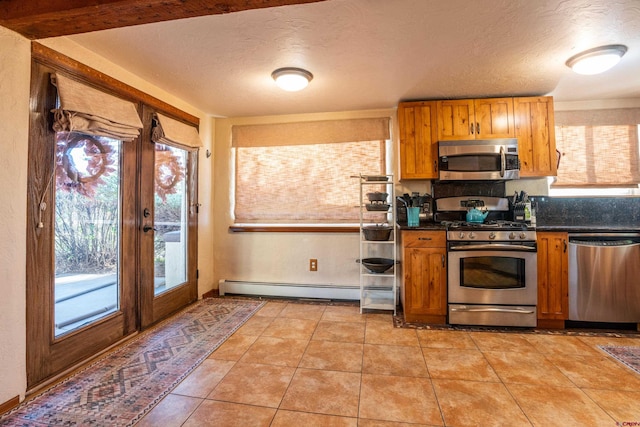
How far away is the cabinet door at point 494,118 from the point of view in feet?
9.53

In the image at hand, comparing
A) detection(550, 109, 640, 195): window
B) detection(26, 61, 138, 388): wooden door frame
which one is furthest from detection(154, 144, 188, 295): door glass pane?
detection(550, 109, 640, 195): window

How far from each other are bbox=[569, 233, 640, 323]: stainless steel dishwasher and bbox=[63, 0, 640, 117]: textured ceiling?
4.64 ft

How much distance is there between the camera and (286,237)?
351 centimetres

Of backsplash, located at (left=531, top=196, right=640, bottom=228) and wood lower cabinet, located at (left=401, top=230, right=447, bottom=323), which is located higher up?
backsplash, located at (left=531, top=196, right=640, bottom=228)

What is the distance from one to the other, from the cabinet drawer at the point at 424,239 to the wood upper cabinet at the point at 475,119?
0.99 m

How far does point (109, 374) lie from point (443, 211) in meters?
3.15

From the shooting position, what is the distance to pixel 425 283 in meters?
2.71

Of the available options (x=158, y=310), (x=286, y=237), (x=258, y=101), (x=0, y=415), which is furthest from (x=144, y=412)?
(x=258, y=101)

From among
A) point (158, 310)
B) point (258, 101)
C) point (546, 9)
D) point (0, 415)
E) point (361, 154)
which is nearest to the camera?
point (0, 415)

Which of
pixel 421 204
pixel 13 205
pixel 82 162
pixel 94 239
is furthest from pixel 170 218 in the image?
pixel 421 204

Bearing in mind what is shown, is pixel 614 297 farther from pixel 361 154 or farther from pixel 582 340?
pixel 361 154

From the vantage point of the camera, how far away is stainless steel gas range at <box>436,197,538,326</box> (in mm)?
2578

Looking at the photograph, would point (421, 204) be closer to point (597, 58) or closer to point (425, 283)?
point (425, 283)

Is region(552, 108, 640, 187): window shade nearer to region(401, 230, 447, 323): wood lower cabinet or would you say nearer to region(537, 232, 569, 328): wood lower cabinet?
region(537, 232, 569, 328): wood lower cabinet
